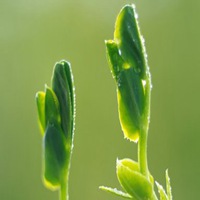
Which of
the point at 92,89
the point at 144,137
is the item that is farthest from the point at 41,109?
the point at 92,89

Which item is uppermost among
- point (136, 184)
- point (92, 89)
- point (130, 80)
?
point (92, 89)

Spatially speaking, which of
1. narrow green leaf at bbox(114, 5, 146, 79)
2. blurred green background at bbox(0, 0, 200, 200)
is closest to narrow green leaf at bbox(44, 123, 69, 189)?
narrow green leaf at bbox(114, 5, 146, 79)

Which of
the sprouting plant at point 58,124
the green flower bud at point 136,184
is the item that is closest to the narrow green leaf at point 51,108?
the sprouting plant at point 58,124

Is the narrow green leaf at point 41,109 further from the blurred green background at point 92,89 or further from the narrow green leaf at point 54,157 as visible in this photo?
the blurred green background at point 92,89

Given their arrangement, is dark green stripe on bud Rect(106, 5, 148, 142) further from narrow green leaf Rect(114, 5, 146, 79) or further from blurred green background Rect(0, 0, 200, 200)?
blurred green background Rect(0, 0, 200, 200)

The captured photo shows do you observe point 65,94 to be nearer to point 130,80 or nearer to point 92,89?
point 130,80

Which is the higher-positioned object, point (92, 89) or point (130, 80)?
point (92, 89)

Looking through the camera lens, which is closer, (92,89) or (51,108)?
(51,108)

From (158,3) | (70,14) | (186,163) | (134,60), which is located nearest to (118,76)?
(134,60)
